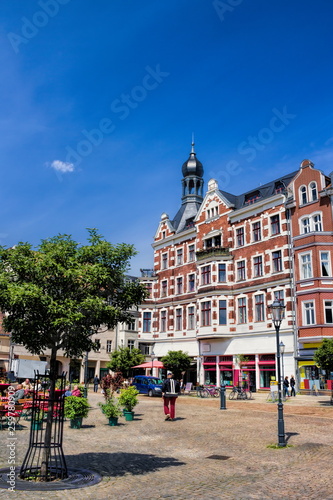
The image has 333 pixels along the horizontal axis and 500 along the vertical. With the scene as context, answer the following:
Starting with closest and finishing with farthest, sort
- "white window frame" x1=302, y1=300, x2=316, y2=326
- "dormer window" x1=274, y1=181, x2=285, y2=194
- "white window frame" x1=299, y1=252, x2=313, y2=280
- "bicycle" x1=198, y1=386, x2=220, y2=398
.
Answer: "bicycle" x1=198, y1=386, x2=220, y2=398 → "white window frame" x1=302, y1=300, x2=316, y2=326 → "white window frame" x1=299, y1=252, x2=313, y2=280 → "dormer window" x1=274, y1=181, x2=285, y2=194

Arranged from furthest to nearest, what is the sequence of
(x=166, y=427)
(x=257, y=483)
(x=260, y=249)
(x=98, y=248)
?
(x=260, y=249)
(x=166, y=427)
(x=98, y=248)
(x=257, y=483)

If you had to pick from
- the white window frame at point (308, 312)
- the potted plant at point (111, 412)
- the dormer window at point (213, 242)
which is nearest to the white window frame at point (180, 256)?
the dormer window at point (213, 242)

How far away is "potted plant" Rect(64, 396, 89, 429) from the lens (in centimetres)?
1675

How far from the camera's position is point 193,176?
5191cm

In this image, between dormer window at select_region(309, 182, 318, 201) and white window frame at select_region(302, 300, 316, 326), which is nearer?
white window frame at select_region(302, 300, 316, 326)

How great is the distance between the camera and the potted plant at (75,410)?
1675cm

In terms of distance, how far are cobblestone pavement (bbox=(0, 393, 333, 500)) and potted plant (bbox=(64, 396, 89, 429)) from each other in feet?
1.45

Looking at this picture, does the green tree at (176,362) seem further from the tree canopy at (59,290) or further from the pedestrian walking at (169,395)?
the tree canopy at (59,290)

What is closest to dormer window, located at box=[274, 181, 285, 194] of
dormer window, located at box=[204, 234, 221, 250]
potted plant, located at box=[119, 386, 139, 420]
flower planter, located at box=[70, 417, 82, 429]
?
dormer window, located at box=[204, 234, 221, 250]

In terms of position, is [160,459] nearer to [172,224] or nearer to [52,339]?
[52,339]

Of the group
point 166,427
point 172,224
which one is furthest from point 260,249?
point 166,427

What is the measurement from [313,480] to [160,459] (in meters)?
3.79

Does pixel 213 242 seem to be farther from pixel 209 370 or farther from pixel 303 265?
pixel 209 370

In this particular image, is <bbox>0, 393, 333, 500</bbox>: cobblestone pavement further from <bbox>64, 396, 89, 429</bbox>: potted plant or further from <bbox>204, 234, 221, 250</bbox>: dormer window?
<bbox>204, 234, 221, 250</bbox>: dormer window
